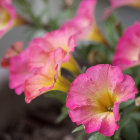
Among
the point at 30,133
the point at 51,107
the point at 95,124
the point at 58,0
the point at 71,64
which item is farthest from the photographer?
the point at 58,0

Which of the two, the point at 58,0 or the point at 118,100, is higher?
the point at 118,100

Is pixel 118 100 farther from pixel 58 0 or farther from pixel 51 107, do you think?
pixel 58 0

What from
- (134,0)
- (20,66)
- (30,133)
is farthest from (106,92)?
(30,133)

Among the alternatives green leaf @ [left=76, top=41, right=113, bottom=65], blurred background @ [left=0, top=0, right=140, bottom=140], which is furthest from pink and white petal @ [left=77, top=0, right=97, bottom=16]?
blurred background @ [left=0, top=0, right=140, bottom=140]

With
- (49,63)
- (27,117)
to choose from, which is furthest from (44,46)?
(27,117)

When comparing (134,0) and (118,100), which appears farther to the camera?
(134,0)

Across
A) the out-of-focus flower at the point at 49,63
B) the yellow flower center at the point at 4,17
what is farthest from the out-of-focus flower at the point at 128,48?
the yellow flower center at the point at 4,17
